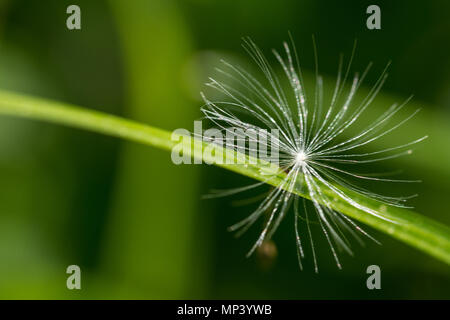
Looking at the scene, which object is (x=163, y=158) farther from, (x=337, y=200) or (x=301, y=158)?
(x=337, y=200)

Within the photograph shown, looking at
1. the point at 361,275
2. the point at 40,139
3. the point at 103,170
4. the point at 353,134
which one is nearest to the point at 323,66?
the point at 353,134

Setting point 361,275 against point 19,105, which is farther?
point 361,275

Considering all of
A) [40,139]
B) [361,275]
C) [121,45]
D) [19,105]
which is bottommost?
[361,275]

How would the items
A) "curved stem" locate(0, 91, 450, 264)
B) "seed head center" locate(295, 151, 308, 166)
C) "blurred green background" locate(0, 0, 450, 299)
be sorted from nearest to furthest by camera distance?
1. "curved stem" locate(0, 91, 450, 264)
2. "seed head center" locate(295, 151, 308, 166)
3. "blurred green background" locate(0, 0, 450, 299)

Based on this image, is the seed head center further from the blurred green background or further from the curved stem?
the blurred green background

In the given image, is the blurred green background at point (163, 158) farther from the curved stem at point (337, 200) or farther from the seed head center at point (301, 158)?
the curved stem at point (337, 200)

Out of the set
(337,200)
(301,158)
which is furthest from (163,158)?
(337,200)

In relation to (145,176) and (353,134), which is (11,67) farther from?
(353,134)

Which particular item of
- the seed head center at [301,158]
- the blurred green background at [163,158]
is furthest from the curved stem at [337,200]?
the blurred green background at [163,158]

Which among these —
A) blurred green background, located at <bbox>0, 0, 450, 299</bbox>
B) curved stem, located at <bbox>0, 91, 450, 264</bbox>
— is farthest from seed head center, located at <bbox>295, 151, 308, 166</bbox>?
blurred green background, located at <bbox>0, 0, 450, 299</bbox>
